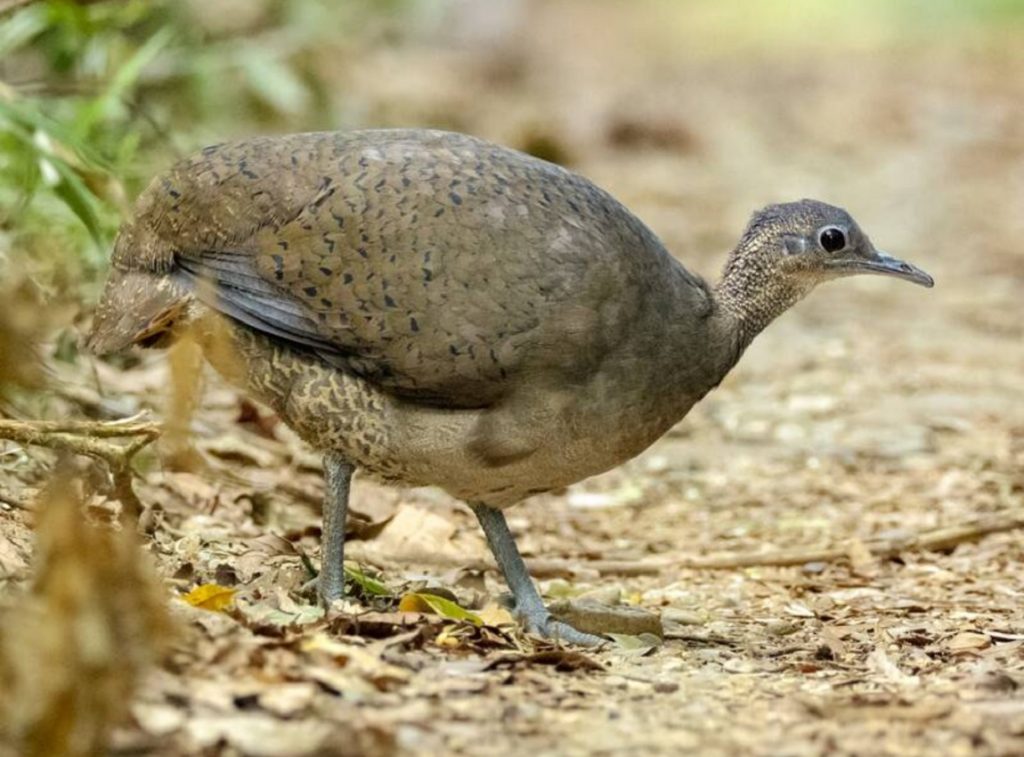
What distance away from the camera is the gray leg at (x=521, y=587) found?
195 inches

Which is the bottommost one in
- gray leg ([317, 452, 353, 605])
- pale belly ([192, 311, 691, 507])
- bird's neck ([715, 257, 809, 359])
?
gray leg ([317, 452, 353, 605])

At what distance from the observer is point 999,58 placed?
60.5ft

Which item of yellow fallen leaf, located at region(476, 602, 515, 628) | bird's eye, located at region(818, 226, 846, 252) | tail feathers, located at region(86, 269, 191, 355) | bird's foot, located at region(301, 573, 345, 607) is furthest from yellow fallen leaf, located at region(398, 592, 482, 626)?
bird's eye, located at region(818, 226, 846, 252)

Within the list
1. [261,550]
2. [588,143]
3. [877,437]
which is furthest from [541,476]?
[588,143]

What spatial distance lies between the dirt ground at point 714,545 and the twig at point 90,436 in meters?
0.22

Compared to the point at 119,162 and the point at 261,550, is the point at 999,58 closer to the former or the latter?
the point at 119,162

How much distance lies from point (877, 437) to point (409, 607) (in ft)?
11.1

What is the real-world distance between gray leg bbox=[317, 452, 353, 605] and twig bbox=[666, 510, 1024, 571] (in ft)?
4.64

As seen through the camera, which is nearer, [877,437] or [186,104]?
[877,437]

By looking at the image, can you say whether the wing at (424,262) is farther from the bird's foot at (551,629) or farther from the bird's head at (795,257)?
the bird's foot at (551,629)

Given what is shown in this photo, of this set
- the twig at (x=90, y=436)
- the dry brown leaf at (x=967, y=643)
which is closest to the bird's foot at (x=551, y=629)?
the dry brown leaf at (x=967, y=643)

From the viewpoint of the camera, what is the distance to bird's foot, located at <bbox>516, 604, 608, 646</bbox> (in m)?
4.91

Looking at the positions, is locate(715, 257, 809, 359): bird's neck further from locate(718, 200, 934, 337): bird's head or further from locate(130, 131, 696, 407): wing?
locate(130, 131, 696, 407): wing

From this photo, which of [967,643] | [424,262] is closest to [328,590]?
[424,262]
